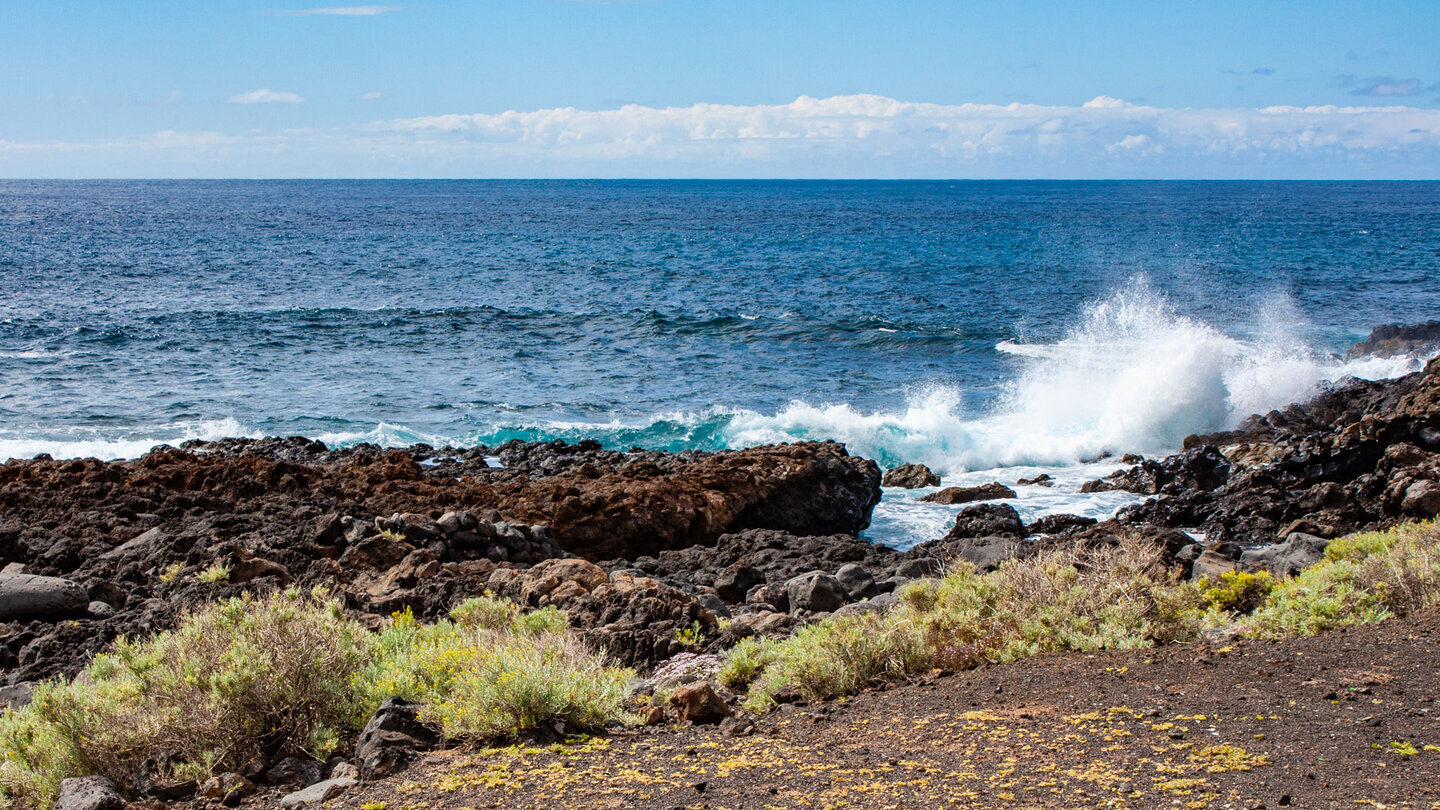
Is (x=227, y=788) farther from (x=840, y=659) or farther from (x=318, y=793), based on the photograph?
(x=840, y=659)

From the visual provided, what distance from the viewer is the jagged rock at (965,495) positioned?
1686 centimetres

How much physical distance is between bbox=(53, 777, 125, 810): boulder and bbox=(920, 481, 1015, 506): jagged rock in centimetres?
1387

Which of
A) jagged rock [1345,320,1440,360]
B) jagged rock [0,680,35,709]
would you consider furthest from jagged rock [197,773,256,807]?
jagged rock [1345,320,1440,360]

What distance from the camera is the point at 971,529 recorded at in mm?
13562

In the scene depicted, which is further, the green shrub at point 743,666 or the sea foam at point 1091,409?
the sea foam at point 1091,409

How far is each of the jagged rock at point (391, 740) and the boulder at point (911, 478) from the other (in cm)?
1376

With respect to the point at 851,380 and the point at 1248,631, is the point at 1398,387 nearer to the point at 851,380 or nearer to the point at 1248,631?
the point at 851,380

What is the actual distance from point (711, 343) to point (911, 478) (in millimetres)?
14940

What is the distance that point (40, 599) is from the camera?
7809mm

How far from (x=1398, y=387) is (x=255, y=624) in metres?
21.9

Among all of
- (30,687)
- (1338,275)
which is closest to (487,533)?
(30,687)

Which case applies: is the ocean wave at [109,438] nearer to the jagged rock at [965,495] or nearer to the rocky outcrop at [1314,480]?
the jagged rock at [965,495]

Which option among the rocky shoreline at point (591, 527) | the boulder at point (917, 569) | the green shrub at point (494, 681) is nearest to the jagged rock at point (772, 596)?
the rocky shoreline at point (591, 527)

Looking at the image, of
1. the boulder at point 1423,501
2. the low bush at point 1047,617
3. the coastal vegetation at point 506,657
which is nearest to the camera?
the coastal vegetation at point 506,657
